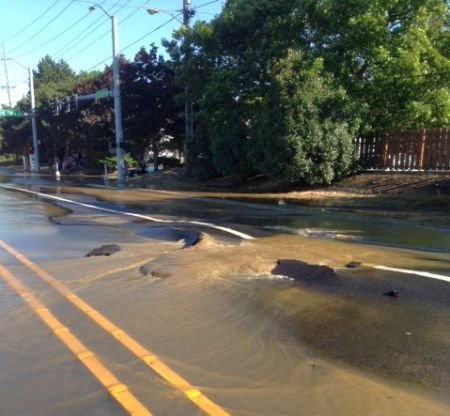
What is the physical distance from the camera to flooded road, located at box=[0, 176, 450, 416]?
3914mm

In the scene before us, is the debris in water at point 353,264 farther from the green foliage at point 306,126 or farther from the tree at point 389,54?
the tree at point 389,54

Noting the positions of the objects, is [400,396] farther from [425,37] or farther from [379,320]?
[425,37]

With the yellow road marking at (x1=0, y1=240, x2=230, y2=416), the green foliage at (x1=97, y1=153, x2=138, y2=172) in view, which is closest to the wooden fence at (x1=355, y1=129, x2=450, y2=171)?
the yellow road marking at (x1=0, y1=240, x2=230, y2=416)

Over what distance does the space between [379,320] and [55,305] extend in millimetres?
3528

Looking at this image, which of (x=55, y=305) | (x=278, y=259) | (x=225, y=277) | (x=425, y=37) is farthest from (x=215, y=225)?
(x=425, y=37)

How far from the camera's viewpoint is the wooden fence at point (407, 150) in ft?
65.8

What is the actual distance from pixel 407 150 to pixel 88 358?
62.5 ft

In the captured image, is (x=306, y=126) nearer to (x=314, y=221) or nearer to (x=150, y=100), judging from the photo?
(x=314, y=221)

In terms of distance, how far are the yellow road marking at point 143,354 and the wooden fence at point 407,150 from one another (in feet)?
53.7

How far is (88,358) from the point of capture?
461 cm

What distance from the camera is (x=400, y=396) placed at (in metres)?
3.91

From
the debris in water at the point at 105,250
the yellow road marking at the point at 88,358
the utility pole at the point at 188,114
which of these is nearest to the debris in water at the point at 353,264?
the debris in water at the point at 105,250

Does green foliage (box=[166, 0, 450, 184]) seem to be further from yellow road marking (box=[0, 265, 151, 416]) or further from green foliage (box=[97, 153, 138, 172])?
green foliage (box=[97, 153, 138, 172])

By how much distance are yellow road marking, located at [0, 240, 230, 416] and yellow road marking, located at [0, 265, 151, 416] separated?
1.08 feet
